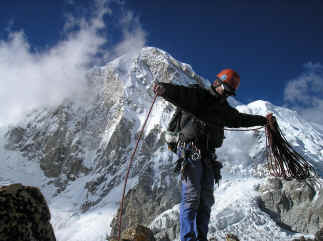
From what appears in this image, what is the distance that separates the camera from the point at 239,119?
164 inches

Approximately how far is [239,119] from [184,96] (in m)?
1.40

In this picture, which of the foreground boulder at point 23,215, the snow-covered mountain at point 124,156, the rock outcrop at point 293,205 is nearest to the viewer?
the foreground boulder at point 23,215

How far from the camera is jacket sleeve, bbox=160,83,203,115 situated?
310cm

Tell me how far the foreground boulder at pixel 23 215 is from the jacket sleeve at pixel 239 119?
2725mm

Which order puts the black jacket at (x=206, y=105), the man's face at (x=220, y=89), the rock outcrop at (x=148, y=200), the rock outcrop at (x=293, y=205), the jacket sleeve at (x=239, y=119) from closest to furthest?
the black jacket at (x=206, y=105)
the man's face at (x=220, y=89)
the jacket sleeve at (x=239, y=119)
the rock outcrop at (x=293, y=205)
the rock outcrop at (x=148, y=200)

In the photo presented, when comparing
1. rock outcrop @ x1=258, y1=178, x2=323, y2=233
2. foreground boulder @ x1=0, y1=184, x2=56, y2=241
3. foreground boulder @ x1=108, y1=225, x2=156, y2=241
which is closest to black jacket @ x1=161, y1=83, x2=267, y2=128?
foreground boulder @ x1=0, y1=184, x2=56, y2=241

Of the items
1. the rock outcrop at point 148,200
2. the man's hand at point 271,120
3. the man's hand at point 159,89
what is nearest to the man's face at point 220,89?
the man's hand at point 159,89

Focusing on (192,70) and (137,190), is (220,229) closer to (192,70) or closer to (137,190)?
(137,190)

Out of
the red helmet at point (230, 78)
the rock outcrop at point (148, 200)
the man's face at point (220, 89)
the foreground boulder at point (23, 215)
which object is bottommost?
the foreground boulder at point (23, 215)

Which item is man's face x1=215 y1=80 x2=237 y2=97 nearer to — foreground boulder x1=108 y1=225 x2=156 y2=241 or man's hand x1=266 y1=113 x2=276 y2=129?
man's hand x1=266 y1=113 x2=276 y2=129

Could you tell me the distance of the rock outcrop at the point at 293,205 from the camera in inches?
2131

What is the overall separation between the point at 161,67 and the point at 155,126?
→ 119 feet

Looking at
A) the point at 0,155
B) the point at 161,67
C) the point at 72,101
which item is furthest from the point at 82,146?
the point at 161,67

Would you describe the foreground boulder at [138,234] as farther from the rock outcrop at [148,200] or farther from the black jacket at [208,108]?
the rock outcrop at [148,200]
